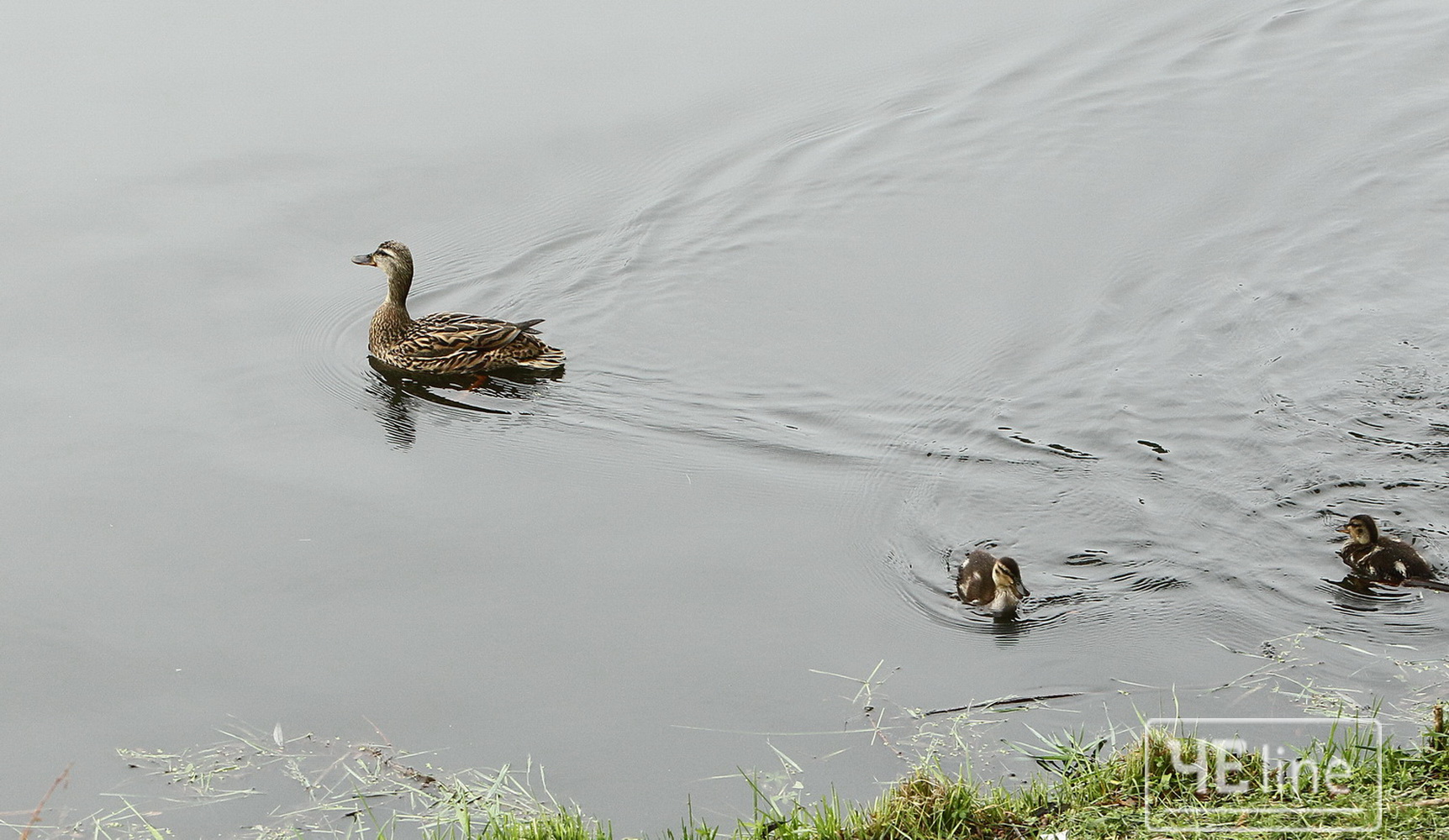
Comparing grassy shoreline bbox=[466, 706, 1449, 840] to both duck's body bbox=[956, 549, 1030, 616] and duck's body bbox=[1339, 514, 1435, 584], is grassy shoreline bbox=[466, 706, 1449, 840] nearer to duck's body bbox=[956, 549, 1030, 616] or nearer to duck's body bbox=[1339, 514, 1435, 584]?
duck's body bbox=[956, 549, 1030, 616]

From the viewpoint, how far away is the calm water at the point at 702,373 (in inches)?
250

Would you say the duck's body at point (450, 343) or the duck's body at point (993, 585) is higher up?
the duck's body at point (450, 343)

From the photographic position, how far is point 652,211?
11.1m

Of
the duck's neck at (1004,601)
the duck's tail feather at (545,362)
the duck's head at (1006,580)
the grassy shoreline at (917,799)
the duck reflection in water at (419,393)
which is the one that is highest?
the duck's tail feather at (545,362)

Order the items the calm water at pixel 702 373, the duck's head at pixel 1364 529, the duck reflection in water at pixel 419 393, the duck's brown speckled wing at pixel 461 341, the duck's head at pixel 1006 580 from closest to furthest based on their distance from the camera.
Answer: the calm water at pixel 702 373 < the duck's head at pixel 1006 580 < the duck's head at pixel 1364 529 < the duck reflection in water at pixel 419 393 < the duck's brown speckled wing at pixel 461 341

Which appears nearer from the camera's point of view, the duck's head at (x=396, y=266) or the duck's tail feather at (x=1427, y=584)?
the duck's tail feather at (x=1427, y=584)

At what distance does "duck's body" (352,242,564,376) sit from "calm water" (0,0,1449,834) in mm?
221

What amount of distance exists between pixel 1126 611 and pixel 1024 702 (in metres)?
1.03

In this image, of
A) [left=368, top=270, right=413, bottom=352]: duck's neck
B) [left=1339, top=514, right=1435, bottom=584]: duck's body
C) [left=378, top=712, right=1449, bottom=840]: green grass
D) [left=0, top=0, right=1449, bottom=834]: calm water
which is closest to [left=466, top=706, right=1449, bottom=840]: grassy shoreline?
[left=378, top=712, right=1449, bottom=840]: green grass

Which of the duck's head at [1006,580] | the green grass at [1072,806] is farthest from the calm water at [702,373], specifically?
the green grass at [1072,806]

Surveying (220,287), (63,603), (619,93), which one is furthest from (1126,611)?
(619,93)

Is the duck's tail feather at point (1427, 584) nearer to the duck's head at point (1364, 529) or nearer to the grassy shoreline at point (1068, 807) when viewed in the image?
the duck's head at point (1364, 529)

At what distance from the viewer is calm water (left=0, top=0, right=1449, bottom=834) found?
20.9 feet

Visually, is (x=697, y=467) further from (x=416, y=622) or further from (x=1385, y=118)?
(x=1385, y=118)
